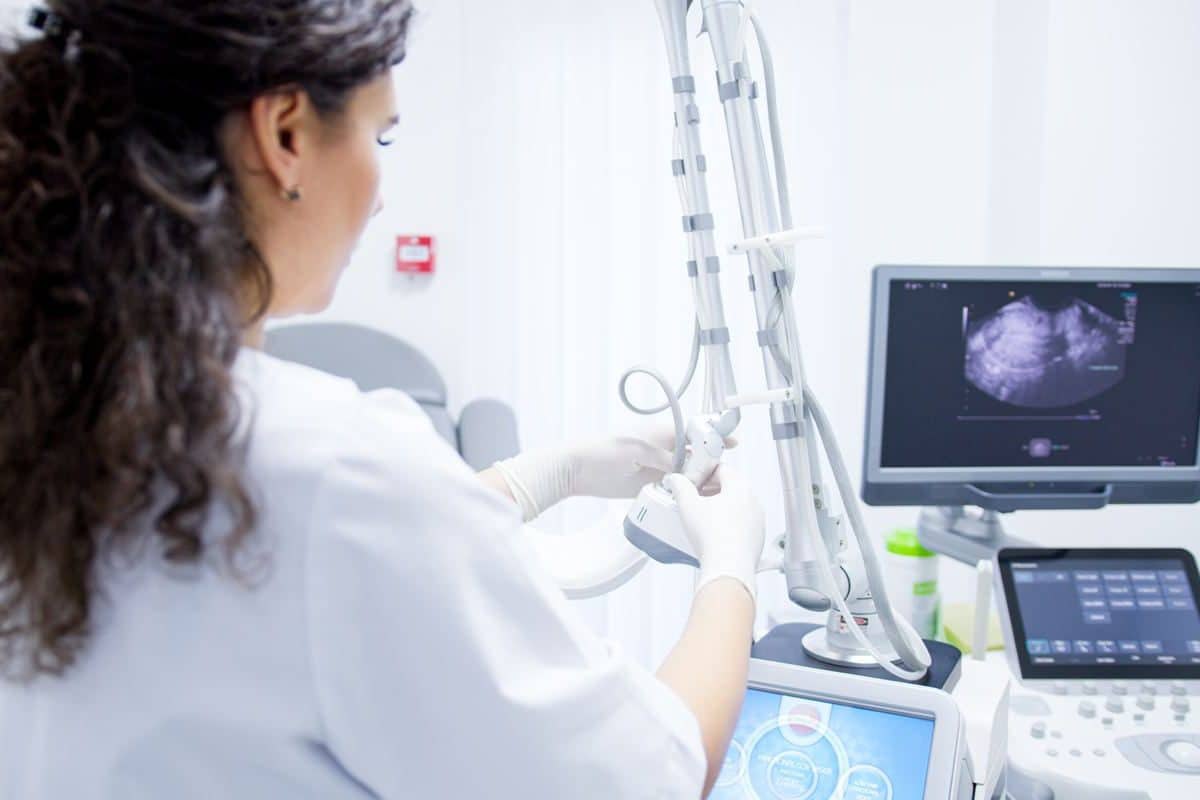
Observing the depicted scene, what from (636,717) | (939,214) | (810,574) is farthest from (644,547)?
(939,214)

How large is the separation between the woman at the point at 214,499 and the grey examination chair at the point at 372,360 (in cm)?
180

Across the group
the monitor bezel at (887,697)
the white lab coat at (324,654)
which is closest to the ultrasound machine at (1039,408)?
the monitor bezel at (887,697)

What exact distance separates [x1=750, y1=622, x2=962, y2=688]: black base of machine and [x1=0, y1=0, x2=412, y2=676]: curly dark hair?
0.71m

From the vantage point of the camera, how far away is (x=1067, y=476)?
156 centimetres

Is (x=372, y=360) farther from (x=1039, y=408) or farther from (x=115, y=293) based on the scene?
(x=115, y=293)

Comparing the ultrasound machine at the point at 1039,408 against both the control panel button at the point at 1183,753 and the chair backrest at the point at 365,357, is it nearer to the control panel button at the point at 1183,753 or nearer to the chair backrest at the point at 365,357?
the control panel button at the point at 1183,753

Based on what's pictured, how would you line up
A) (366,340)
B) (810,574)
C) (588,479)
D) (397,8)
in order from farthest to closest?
(366,340) < (588,479) < (810,574) < (397,8)

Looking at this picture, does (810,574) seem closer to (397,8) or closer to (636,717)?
(636,717)

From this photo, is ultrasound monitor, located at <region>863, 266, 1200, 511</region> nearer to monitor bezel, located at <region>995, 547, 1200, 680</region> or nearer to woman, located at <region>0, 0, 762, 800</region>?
monitor bezel, located at <region>995, 547, 1200, 680</region>

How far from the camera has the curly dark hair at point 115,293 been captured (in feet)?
1.81

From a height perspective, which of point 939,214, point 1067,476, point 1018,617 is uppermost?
point 939,214

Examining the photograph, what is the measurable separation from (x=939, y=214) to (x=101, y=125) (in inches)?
85.2

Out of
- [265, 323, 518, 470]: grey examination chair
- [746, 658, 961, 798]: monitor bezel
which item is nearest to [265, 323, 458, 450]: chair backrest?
[265, 323, 518, 470]: grey examination chair

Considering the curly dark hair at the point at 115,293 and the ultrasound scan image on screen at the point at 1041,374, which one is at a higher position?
the curly dark hair at the point at 115,293
